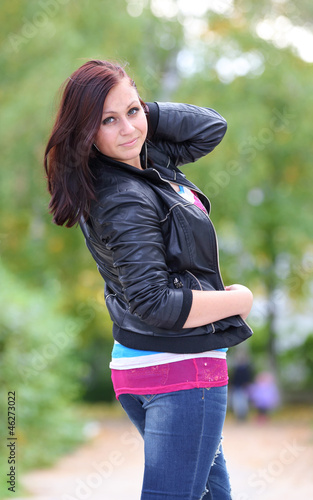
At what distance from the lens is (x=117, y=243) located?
65.3 inches

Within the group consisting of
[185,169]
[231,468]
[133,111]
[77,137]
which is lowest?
[231,468]

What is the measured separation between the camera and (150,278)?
164cm

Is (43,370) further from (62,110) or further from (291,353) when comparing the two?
(291,353)

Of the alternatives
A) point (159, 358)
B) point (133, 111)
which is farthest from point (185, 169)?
point (159, 358)

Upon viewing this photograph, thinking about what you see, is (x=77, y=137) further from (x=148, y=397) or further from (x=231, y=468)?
(x=231, y=468)

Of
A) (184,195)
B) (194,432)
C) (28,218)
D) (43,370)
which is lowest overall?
(43,370)

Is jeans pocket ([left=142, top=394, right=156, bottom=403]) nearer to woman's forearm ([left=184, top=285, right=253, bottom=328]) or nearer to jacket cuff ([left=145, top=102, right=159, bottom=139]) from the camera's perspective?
woman's forearm ([left=184, top=285, right=253, bottom=328])

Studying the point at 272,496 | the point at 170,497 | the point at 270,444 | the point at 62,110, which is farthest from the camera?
the point at 270,444

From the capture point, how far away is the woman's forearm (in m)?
1.69

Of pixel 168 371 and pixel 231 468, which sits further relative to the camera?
pixel 231 468

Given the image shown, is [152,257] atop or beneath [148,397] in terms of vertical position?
atop

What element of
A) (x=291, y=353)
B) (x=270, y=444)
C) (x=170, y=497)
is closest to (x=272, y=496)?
(x=270, y=444)

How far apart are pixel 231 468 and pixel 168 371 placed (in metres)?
7.52

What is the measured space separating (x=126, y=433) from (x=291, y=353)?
5229mm
